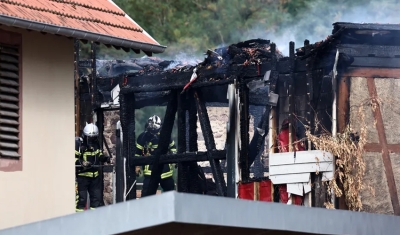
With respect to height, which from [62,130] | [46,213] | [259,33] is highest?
[259,33]

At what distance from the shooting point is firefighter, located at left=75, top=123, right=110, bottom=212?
1627 cm

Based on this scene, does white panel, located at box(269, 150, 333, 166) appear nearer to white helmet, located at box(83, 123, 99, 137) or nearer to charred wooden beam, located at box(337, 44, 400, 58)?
charred wooden beam, located at box(337, 44, 400, 58)

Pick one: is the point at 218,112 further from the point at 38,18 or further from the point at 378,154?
the point at 38,18

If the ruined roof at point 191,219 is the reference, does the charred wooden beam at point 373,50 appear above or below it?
above

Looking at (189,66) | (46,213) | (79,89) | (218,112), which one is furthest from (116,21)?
(218,112)

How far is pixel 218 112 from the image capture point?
21562mm

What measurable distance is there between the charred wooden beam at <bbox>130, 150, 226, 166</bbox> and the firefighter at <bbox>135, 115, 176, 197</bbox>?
0.30 m

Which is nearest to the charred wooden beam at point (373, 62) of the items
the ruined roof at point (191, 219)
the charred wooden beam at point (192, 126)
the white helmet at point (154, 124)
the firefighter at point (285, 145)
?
the firefighter at point (285, 145)

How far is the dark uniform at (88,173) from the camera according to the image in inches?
641

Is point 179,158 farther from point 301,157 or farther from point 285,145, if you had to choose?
point 301,157

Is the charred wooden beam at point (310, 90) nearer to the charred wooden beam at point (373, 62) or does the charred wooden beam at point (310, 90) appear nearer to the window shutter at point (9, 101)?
the charred wooden beam at point (373, 62)

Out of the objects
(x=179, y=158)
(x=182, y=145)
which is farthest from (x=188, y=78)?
(x=179, y=158)

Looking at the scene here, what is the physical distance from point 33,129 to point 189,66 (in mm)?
5501

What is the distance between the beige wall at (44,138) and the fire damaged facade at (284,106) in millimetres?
3614
